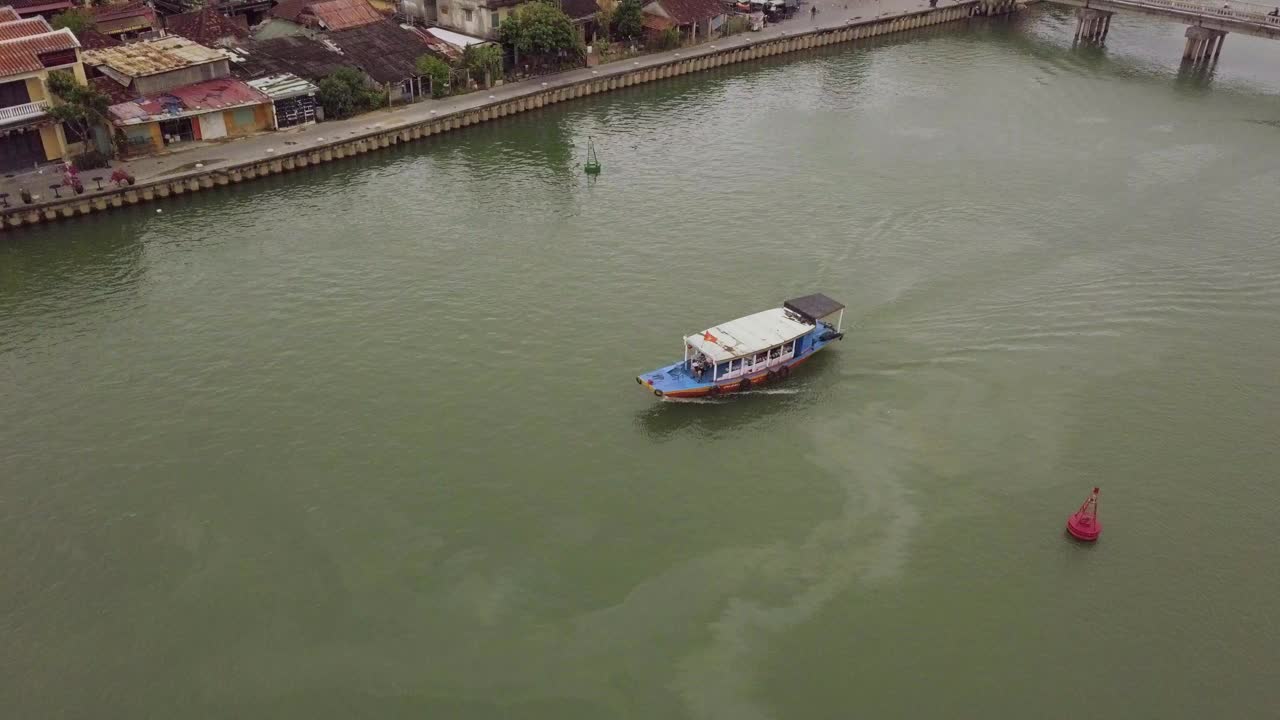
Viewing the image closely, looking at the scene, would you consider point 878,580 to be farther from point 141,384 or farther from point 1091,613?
point 141,384

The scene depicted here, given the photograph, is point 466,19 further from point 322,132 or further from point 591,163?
point 591,163

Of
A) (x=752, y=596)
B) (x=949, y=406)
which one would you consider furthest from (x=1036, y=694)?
(x=949, y=406)

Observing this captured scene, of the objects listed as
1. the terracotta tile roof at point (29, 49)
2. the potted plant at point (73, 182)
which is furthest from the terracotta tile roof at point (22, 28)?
the potted plant at point (73, 182)

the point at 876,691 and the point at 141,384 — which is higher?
the point at 141,384

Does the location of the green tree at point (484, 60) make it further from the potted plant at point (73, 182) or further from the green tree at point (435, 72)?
the potted plant at point (73, 182)

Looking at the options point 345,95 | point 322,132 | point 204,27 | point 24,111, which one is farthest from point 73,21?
point 322,132

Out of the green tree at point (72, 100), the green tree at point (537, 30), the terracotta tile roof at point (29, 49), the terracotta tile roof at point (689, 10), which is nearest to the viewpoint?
the terracotta tile roof at point (29, 49)

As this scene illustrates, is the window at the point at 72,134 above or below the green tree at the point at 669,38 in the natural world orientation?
below
